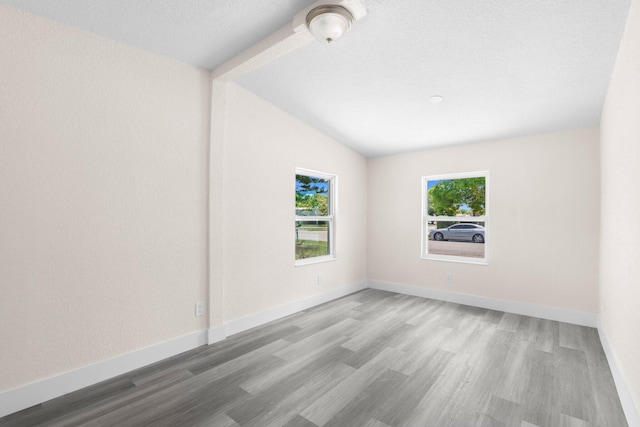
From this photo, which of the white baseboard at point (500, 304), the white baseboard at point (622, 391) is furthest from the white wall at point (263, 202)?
the white baseboard at point (622, 391)

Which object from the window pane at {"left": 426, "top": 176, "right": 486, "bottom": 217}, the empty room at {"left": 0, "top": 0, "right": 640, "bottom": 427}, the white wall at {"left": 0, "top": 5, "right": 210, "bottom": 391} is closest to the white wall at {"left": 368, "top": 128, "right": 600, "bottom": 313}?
the empty room at {"left": 0, "top": 0, "right": 640, "bottom": 427}

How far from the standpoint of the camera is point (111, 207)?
217cm

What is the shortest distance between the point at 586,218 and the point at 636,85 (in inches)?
89.8

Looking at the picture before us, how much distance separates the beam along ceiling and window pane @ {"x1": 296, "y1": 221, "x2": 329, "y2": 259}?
5.14 feet

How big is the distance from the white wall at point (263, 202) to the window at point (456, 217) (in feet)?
5.22

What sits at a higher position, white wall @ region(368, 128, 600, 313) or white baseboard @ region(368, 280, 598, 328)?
white wall @ region(368, 128, 600, 313)

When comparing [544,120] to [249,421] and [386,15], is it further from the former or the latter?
[249,421]

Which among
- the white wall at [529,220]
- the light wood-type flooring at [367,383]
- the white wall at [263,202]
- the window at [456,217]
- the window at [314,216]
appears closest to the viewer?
the light wood-type flooring at [367,383]

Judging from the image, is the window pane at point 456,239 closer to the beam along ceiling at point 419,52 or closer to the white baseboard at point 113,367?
the beam along ceiling at point 419,52

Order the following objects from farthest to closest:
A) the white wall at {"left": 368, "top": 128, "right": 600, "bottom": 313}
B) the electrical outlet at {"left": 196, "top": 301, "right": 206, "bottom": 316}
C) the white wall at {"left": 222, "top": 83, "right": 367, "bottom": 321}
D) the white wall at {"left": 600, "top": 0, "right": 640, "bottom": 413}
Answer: the white wall at {"left": 368, "top": 128, "right": 600, "bottom": 313}
the white wall at {"left": 222, "top": 83, "right": 367, "bottom": 321}
the electrical outlet at {"left": 196, "top": 301, "right": 206, "bottom": 316}
the white wall at {"left": 600, "top": 0, "right": 640, "bottom": 413}

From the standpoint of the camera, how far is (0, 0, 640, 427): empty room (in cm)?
179

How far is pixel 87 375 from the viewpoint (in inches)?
80.5

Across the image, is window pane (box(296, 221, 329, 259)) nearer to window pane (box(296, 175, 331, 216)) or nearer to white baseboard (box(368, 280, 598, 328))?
window pane (box(296, 175, 331, 216))

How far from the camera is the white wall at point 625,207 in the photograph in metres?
1.54
